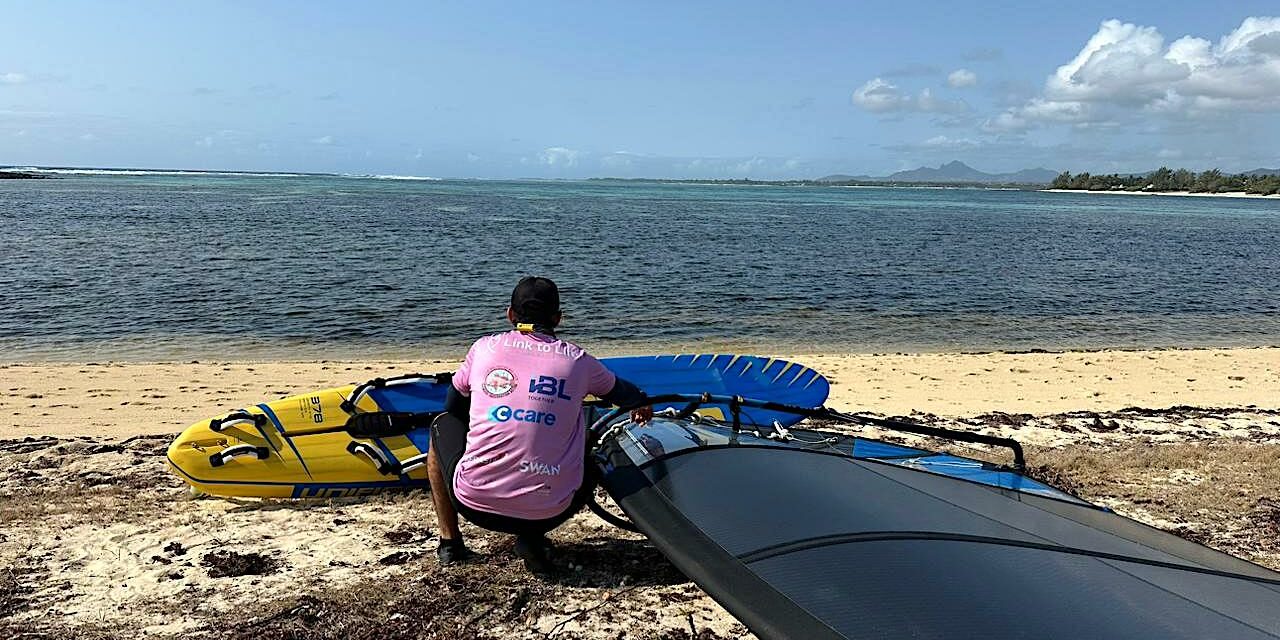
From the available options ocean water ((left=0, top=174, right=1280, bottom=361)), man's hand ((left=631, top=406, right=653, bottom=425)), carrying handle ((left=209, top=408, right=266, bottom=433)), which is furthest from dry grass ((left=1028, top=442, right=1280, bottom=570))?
ocean water ((left=0, top=174, right=1280, bottom=361))

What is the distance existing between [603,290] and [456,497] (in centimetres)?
1762

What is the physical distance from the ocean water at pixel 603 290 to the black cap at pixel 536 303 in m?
9.96

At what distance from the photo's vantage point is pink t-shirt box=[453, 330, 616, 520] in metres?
3.69

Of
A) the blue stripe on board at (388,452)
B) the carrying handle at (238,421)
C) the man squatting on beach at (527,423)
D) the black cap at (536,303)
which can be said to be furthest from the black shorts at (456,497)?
the carrying handle at (238,421)

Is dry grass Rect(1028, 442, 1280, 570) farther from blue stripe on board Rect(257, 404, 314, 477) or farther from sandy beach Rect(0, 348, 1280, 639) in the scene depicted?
blue stripe on board Rect(257, 404, 314, 477)

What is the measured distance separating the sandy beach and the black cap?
51.3 inches

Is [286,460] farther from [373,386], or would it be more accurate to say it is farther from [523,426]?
[523,426]

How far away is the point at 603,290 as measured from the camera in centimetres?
2139

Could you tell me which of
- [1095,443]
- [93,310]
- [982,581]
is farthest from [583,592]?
[93,310]

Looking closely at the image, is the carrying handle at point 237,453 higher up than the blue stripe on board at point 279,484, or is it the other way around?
the carrying handle at point 237,453

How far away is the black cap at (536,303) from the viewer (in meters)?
3.81

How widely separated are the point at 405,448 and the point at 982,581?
13.2 feet

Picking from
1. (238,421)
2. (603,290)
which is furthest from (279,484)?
(603,290)

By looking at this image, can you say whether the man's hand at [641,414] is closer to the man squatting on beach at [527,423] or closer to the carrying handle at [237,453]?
the man squatting on beach at [527,423]
